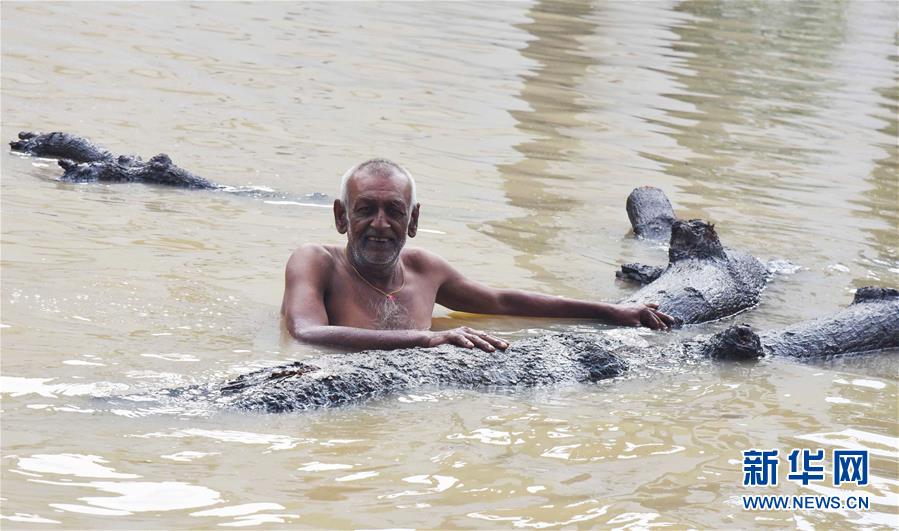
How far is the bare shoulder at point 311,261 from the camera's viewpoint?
5.94m

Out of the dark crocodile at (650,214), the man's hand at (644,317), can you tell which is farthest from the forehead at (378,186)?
the dark crocodile at (650,214)

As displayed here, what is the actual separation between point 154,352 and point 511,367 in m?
1.44

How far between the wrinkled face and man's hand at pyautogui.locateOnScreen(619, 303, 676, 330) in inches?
52.2

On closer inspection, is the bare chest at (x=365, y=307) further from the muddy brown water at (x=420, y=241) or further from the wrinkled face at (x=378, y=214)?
the muddy brown water at (x=420, y=241)

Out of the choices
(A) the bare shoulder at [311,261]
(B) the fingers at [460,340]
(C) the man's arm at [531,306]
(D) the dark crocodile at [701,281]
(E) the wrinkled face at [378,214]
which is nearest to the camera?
(B) the fingers at [460,340]

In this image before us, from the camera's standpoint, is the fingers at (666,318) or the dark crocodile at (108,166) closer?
the fingers at (666,318)

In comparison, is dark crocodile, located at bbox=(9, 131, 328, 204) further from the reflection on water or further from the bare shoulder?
the bare shoulder

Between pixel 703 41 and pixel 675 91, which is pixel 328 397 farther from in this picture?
pixel 703 41

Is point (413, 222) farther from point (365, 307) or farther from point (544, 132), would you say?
point (544, 132)

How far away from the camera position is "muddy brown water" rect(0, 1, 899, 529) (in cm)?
420

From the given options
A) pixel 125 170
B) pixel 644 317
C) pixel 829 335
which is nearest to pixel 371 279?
pixel 644 317

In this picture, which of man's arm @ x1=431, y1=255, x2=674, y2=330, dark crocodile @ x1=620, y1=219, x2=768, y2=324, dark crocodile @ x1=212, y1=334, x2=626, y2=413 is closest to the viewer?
dark crocodile @ x1=212, y1=334, x2=626, y2=413

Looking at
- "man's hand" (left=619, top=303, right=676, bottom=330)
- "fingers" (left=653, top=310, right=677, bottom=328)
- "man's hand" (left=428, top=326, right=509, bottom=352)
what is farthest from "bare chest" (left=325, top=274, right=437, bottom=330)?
"fingers" (left=653, top=310, right=677, bottom=328)

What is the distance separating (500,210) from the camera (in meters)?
9.06
